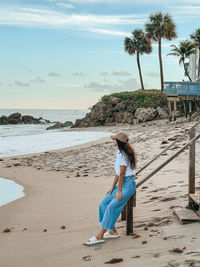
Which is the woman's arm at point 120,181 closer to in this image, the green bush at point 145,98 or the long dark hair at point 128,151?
the long dark hair at point 128,151

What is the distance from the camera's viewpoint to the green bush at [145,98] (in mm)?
47531

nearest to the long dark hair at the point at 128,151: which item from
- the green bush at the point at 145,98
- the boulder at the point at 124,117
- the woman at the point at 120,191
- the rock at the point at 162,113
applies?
the woman at the point at 120,191

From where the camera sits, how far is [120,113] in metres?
46.8

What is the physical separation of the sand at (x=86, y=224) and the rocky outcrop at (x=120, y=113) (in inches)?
1264

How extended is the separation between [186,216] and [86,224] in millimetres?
1851

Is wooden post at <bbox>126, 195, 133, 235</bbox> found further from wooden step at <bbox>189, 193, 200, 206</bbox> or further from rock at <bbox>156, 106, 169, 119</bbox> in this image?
rock at <bbox>156, 106, 169, 119</bbox>

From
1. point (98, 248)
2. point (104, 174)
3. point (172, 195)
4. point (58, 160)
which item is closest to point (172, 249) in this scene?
point (98, 248)

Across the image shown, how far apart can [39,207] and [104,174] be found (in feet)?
13.3

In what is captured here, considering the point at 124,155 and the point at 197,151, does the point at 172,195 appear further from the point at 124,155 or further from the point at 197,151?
the point at 197,151

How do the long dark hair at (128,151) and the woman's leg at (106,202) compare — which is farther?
the woman's leg at (106,202)

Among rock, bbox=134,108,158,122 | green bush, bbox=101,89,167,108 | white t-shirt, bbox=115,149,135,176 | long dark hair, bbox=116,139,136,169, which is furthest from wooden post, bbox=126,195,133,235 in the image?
green bush, bbox=101,89,167,108

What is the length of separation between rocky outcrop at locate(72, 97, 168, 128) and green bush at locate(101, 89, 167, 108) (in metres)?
0.52

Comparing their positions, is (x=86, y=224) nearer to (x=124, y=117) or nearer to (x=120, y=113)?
(x=124, y=117)

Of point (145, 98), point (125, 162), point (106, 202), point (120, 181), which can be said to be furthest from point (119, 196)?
point (145, 98)
